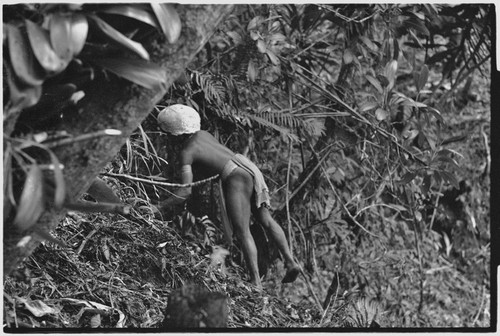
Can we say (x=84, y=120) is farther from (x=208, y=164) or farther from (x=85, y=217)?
(x=85, y=217)

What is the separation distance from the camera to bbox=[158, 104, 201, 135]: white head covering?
9.34ft

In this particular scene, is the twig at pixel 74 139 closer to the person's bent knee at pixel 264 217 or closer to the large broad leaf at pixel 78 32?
the large broad leaf at pixel 78 32

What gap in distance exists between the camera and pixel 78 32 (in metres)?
1.60

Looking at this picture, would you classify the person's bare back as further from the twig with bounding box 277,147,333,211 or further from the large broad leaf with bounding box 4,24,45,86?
the large broad leaf with bounding box 4,24,45,86

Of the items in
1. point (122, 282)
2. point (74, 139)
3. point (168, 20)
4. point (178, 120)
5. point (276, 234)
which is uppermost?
point (168, 20)

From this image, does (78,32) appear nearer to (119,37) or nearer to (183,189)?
(119,37)

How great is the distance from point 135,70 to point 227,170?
124cm

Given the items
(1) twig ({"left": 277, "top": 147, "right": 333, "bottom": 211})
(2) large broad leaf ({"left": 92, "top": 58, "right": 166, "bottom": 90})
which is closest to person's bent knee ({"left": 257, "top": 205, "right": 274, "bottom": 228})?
(1) twig ({"left": 277, "top": 147, "right": 333, "bottom": 211})

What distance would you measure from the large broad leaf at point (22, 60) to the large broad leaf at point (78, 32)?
10 centimetres

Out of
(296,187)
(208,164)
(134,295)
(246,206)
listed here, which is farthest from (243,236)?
(296,187)

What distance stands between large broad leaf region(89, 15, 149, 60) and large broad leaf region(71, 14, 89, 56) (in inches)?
1.2

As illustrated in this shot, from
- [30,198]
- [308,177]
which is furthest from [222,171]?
[30,198]

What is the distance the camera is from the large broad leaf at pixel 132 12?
1687 millimetres

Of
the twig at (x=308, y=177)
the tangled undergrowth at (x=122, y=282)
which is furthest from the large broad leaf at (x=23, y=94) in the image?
the twig at (x=308, y=177)
